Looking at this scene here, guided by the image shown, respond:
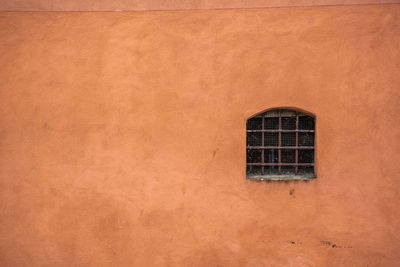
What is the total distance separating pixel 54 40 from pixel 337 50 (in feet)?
10.0

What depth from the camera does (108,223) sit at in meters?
3.19

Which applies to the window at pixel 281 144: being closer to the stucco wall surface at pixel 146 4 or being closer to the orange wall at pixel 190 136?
the orange wall at pixel 190 136

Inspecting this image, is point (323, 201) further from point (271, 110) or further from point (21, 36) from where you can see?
point (21, 36)

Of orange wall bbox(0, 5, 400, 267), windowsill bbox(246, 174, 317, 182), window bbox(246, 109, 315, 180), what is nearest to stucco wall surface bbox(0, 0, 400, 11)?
orange wall bbox(0, 5, 400, 267)

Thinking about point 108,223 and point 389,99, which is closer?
point 389,99

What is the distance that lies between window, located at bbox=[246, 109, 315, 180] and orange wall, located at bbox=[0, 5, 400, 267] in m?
0.15

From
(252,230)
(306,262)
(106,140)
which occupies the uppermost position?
(106,140)

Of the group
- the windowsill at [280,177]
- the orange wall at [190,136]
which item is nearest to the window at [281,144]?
the windowsill at [280,177]

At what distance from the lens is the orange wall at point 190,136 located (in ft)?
9.91

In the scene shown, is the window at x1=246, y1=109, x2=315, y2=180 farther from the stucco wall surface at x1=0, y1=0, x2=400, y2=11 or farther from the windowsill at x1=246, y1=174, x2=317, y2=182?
the stucco wall surface at x1=0, y1=0, x2=400, y2=11

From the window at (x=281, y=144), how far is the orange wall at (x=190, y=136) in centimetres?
15

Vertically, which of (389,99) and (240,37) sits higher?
(240,37)

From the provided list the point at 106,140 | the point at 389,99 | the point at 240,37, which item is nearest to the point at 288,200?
the point at 389,99

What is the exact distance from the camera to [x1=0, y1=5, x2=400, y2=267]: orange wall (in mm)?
3021
